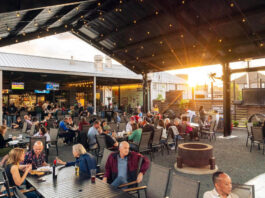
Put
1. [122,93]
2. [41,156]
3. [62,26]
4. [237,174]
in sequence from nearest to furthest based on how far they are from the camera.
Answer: [41,156]
[237,174]
[62,26]
[122,93]

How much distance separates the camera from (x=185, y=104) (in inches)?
632

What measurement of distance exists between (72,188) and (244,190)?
2.11 meters

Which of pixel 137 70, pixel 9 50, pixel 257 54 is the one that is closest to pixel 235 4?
pixel 257 54

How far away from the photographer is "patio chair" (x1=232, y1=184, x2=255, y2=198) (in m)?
2.24

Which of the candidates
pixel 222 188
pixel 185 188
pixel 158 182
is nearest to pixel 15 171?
pixel 158 182

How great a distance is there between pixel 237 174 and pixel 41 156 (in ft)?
14.9

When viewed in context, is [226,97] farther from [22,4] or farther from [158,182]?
[22,4]

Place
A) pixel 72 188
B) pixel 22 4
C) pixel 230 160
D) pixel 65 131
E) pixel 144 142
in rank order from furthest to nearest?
pixel 65 131, pixel 230 160, pixel 144 142, pixel 22 4, pixel 72 188

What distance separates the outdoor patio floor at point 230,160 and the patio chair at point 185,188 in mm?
1768

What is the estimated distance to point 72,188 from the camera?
280 cm

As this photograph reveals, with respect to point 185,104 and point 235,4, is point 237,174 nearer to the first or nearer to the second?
point 235,4

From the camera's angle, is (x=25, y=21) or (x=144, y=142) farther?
(x=25, y=21)

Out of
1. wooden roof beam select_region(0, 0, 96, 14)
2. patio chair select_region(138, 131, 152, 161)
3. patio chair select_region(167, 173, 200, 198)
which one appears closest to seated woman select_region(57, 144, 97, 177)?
patio chair select_region(167, 173, 200, 198)

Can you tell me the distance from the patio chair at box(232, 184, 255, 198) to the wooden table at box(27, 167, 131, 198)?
1257 mm
